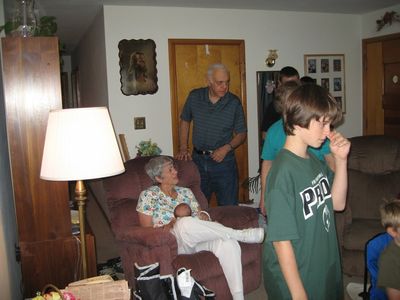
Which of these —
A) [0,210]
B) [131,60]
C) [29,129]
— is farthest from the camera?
[131,60]

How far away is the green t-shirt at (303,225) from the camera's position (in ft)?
4.07

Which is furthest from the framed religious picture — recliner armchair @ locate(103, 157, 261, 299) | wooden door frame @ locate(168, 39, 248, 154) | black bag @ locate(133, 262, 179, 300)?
black bag @ locate(133, 262, 179, 300)

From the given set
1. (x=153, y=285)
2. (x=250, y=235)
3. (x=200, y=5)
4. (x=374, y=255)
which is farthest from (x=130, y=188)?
(x=200, y=5)

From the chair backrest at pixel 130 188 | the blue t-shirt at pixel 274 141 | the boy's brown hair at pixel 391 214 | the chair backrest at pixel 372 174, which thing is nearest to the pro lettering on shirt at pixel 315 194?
the boy's brown hair at pixel 391 214

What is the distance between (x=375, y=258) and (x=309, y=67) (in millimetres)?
3226

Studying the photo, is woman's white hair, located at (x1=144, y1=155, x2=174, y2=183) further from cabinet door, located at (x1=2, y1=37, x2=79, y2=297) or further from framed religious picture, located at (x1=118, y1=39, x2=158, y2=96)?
framed religious picture, located at (x1=118, y1=39, x2=158, y2=96)

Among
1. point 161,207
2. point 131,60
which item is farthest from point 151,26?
point 161,207

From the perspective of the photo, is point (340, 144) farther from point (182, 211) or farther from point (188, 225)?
point (182, 211)

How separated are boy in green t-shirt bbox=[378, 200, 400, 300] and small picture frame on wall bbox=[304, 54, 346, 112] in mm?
3167

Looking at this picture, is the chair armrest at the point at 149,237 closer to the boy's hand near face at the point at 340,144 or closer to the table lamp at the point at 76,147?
the table lamp at the point at 76,147

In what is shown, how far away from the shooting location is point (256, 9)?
4.43m

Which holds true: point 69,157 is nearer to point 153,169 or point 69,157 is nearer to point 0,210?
point 0,210

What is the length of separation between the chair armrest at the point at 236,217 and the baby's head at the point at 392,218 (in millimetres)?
927

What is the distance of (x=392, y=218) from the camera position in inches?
74.1
